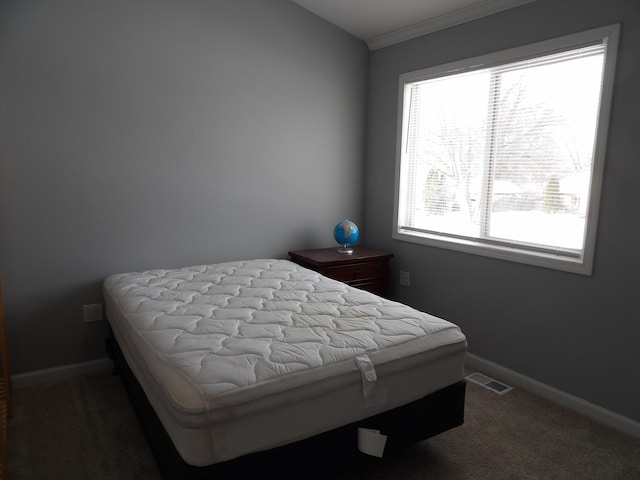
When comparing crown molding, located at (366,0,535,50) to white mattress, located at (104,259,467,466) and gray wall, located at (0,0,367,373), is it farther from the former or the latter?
white mattress, located at (104,259,467,466)

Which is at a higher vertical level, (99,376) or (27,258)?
(27,258)

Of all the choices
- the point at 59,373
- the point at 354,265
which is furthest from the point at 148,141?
the point at 354,265

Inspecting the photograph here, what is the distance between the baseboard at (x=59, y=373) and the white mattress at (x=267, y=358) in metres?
0.58

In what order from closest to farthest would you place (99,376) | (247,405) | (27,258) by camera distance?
(247,405)
(27,258)
(99,376)

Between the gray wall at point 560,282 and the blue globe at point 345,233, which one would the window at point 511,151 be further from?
the blue globe at point 345,233

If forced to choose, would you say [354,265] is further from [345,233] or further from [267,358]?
[267,358]

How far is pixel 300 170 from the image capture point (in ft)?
11.6

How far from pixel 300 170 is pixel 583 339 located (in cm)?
221

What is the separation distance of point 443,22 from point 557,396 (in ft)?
8.14

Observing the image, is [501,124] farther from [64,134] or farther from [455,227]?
[64,134]

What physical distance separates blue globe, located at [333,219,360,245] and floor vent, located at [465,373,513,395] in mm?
1293

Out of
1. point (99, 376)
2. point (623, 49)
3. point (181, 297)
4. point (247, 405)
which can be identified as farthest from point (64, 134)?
point (623, 49)

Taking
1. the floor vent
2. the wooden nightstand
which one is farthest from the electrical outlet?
the floor vent

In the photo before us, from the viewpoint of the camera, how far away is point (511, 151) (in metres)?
2.84
